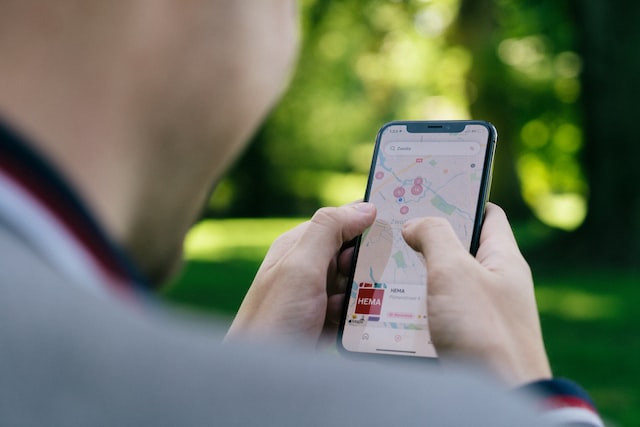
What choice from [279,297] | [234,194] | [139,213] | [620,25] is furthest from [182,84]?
[234,194]

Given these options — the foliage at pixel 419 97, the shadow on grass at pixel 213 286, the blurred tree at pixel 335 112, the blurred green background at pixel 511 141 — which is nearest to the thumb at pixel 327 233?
the blurred green background at pixel 511 141

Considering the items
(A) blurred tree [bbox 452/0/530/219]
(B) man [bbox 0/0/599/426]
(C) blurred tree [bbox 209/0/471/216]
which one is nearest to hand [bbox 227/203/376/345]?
(B) man [bbox 0/0/599/426]

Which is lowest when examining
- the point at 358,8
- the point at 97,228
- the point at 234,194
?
the point at 97,228

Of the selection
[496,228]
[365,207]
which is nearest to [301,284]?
[365,207]

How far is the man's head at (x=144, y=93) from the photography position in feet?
2.06

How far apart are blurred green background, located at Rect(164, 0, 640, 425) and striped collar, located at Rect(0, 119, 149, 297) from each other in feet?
12.5

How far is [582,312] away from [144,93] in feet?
22.7

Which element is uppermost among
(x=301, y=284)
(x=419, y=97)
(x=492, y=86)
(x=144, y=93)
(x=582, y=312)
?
(x=419, y=97)

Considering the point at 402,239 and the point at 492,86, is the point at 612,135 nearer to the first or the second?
the point at 492,86

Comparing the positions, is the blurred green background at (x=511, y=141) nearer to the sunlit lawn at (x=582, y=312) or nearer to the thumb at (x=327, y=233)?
the sunlit lawn at (x=582, y=312)

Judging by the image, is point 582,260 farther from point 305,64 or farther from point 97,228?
point 305,64

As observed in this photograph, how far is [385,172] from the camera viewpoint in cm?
192

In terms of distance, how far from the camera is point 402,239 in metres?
1.82

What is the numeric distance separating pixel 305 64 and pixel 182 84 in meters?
22.5
